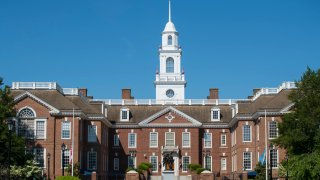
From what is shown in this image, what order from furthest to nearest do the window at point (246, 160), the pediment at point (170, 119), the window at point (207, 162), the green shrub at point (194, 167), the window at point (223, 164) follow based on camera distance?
the window at point (223, 164) → the window at point (207, 162) → the pediment at point (170, 119) → the green shrub at point (194, 167) → the window at point (246, 160)

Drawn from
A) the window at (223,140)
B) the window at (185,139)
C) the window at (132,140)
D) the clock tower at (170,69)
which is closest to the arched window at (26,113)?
the window at (132,140)

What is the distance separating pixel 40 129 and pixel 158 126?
17.1 meters

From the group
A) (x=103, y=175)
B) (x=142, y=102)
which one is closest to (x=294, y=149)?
(x=103, y=175)

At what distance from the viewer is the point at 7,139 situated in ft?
183

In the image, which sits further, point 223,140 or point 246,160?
point 223,140

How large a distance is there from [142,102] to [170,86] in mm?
12576

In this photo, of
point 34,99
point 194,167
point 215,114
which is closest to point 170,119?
point 215,114

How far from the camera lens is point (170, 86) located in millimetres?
95312

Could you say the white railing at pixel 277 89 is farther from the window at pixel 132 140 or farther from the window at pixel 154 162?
the window at pixel 132 140

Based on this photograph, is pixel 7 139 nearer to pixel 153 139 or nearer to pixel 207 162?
pixel 153 139

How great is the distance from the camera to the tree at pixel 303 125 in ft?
173

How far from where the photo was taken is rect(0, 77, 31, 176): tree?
2206 inches

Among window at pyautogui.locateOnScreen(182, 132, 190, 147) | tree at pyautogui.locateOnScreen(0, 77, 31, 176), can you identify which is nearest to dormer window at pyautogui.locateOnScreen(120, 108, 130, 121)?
window at pyautogui.locateOnScreen(182, 132, 190, 147)

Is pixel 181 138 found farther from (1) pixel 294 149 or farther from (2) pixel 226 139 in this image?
(1) pixel 294 149
